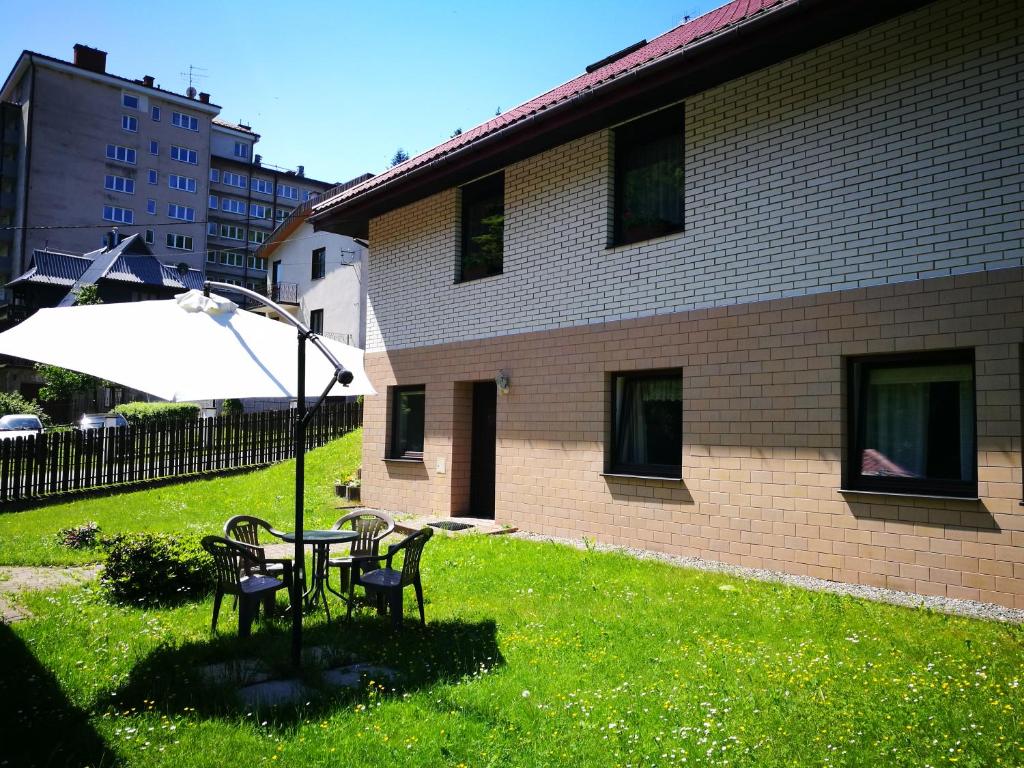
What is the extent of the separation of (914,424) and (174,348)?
6328 millimetres

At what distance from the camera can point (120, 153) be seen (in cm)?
4962

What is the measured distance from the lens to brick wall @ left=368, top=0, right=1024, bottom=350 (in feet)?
20.6

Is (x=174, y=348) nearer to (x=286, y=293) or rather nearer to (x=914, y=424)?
(x=914, y=424)

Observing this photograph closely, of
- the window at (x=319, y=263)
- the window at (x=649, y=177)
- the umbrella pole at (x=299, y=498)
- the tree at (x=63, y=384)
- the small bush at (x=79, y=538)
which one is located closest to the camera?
the umbrella pole at (x=299, y=498)

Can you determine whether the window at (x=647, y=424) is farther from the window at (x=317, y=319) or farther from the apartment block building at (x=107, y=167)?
the apartment block building at (x=107, y=167)

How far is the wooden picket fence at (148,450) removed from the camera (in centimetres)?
1355

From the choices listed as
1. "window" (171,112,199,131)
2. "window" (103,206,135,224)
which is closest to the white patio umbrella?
"window" (103,206,135,224)

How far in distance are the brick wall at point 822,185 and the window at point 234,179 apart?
5407cm

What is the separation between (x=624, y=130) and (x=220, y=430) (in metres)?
12.0

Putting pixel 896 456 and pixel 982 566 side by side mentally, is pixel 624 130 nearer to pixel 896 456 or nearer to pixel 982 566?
pixel 896 456

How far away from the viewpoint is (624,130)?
9.34 m

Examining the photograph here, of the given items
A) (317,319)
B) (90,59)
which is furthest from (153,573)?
(90,59)

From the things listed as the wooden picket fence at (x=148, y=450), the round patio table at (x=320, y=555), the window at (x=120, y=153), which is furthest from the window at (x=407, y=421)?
the window at (x=120, y=153)

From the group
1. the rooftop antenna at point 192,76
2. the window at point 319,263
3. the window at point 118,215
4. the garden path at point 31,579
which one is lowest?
the garden path at point 31,579
